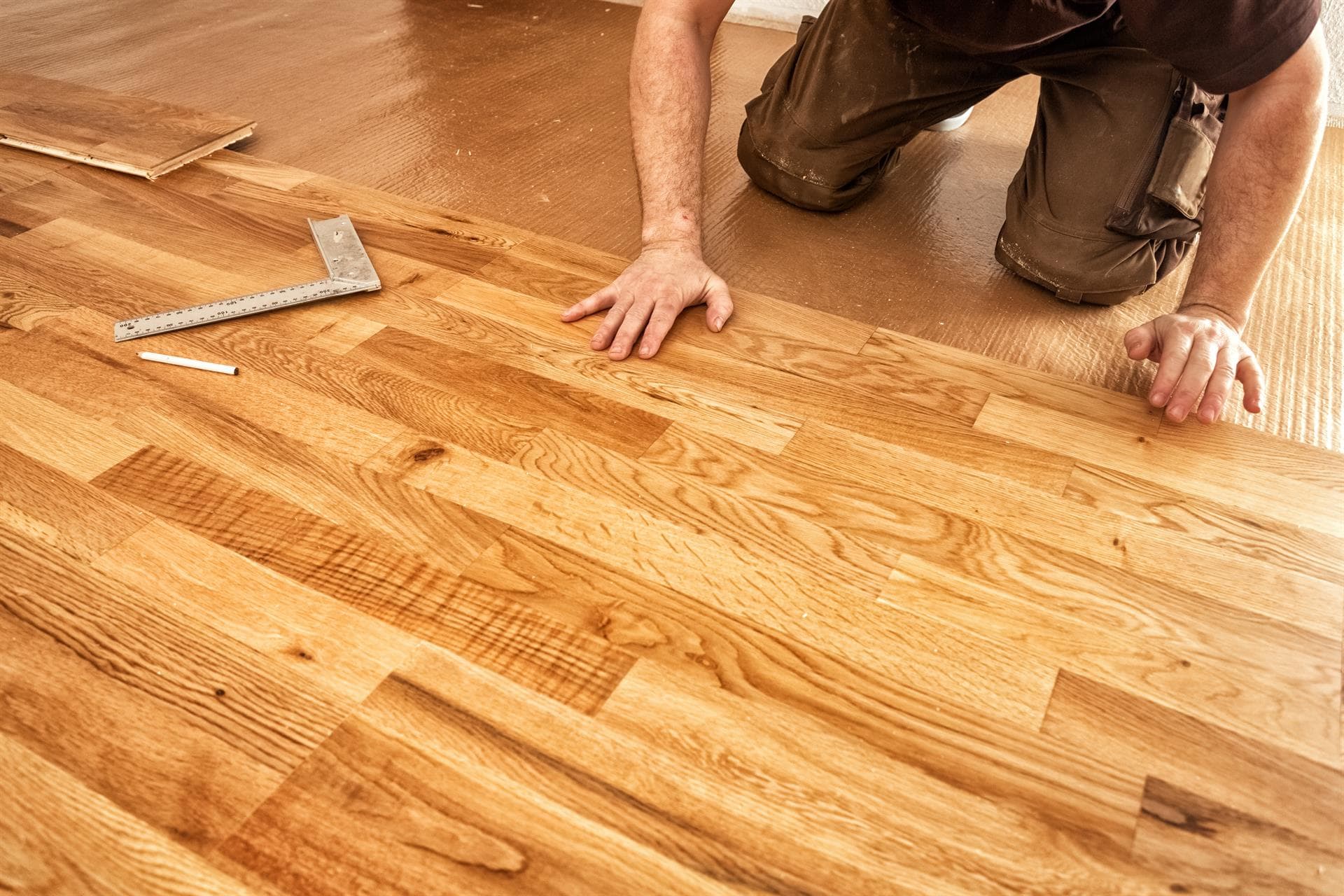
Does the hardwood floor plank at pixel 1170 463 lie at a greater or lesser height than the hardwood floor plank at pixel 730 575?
lesser

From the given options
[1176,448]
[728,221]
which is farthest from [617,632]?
[728,221]

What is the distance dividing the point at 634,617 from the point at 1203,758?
1.92 ft

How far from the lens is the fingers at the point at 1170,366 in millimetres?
1348

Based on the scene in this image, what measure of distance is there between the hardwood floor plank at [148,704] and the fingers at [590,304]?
0.73m

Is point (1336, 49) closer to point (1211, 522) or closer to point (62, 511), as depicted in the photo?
point (1211, 522)

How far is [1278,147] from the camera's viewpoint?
130cm

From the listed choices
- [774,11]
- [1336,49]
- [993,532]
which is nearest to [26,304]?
[993,532]

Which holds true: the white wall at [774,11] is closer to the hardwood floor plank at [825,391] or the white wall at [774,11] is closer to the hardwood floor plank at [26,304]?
the hardwood floor plank at [825,391]

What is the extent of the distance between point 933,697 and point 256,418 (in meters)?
0.96

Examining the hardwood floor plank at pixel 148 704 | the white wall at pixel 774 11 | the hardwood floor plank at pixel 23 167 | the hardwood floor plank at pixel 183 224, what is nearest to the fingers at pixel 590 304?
the hardwood floor plank at pixel 183 224

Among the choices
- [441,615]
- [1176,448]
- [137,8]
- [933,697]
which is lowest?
[1176,448]

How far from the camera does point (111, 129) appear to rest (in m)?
2.12

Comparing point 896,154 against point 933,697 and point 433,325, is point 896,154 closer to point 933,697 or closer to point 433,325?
point 433,325

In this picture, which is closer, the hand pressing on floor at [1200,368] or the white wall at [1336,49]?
the hand pressing on floor at [1200,368]
